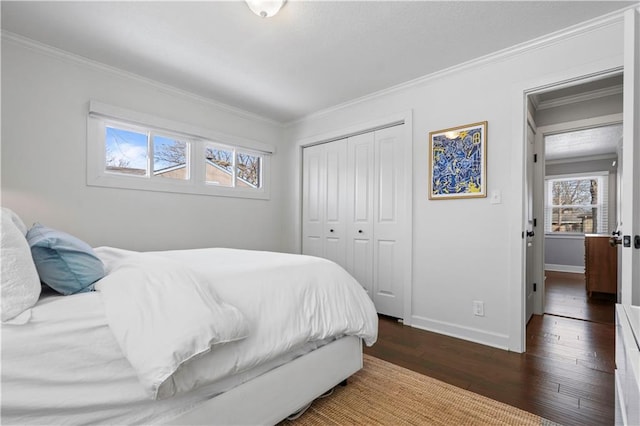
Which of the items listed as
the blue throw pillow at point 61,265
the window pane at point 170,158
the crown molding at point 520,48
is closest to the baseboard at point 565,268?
the crown molding at point 520,48

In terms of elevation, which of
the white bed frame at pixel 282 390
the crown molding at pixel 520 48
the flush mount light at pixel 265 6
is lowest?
the white bed frame at pixel 282 390

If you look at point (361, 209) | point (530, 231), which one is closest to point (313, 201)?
point (361, 209)

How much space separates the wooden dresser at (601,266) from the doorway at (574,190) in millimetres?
13

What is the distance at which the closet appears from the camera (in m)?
3.26

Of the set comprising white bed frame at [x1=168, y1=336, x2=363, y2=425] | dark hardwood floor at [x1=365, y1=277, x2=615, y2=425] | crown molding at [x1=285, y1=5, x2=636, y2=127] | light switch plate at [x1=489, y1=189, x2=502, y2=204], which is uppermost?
→ crown molding at [x1=285, y1=5, x2=636, y2=127]

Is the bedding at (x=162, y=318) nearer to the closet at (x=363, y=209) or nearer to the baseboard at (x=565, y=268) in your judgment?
the closet at (x=363, y=209)

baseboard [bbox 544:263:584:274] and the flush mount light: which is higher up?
the flush mount light

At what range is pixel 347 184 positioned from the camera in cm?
369

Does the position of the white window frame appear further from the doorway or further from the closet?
the doorway

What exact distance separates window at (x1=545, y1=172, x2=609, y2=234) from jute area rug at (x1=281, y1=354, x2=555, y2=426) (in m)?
6.72

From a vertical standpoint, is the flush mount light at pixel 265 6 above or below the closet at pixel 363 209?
above

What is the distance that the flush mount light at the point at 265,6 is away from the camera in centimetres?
186

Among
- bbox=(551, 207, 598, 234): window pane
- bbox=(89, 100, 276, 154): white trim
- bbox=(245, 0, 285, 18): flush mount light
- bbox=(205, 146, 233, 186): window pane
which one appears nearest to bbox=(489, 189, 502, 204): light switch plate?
bbox=(245, 0, 285, 18): flush mount light

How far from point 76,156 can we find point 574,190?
8603 millimetres
